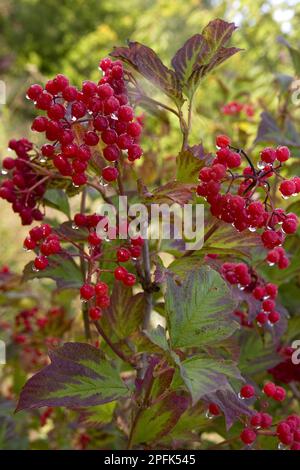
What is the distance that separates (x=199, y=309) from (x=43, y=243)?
0.74ft

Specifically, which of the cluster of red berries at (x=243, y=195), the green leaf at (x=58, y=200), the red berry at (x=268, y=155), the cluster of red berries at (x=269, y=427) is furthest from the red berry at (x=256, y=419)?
the green leaf at (x=58, y=200)

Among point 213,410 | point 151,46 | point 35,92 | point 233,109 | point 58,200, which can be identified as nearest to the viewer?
point 35,92

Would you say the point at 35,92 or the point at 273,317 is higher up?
the point at 35,92

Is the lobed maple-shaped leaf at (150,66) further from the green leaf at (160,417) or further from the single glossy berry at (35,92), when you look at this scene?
the green leaf at (160,417)

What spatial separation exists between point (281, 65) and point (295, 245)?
2.04 metres

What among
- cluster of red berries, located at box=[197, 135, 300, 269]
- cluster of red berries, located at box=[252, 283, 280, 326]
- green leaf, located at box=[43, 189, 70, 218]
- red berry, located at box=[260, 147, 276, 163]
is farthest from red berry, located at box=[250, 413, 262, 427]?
green leaf, located at box=[43, 189, 70, 218]

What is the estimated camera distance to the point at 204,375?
63cm

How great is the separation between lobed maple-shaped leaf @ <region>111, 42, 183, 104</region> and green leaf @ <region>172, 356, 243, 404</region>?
Result: 34 cm

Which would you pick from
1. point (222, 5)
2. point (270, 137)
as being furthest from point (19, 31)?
point (270, 137)

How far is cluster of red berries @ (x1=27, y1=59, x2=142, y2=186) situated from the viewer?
27.3 inches

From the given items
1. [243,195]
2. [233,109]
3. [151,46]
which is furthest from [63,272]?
[151,46]

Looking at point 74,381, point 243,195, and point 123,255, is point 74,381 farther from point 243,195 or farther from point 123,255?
point 243,195

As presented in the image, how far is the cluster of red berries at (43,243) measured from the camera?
2.45ft
